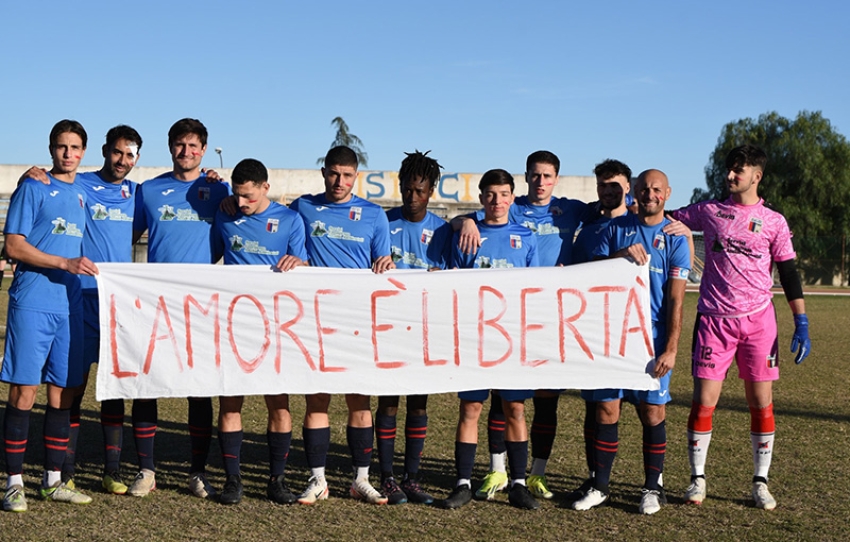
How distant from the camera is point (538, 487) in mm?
5969

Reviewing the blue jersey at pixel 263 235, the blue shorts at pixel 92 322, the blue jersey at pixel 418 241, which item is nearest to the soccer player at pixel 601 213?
the blue jersey at pixel 418 241

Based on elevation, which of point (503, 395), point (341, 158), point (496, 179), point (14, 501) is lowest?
point (14, 501)

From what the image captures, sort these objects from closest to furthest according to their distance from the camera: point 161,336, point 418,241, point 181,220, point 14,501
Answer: point 14,501 → point 161,336 → point 181,220 → point 418,241

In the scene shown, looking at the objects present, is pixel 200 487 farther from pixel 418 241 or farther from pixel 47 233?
pixel 418 241

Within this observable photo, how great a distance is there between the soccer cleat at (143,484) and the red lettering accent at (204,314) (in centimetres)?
79

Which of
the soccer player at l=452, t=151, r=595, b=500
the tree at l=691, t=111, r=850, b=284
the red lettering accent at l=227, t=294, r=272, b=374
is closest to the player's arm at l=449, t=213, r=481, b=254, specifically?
the soccer player at l=452, t=151, r=595, b=500

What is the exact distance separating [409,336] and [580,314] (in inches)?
44.6

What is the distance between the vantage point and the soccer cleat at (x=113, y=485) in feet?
19.1

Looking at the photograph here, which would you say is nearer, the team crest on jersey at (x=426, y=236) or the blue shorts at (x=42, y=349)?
the blue shorts at (x=42, y=349)

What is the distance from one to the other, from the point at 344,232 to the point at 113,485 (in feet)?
7.25

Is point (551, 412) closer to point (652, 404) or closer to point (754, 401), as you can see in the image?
point (652, 404)

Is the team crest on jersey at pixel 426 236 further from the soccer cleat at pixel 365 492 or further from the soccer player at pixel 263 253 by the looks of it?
the soccer cleat at pixel 365 492

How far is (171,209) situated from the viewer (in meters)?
5.88

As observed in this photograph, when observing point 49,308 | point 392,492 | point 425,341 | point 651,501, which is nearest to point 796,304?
point 651,501
